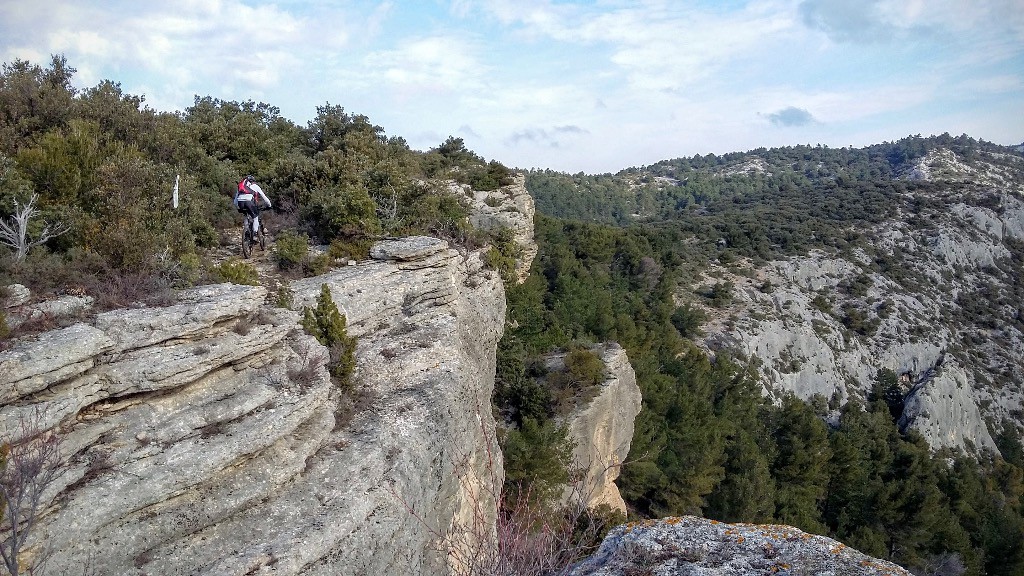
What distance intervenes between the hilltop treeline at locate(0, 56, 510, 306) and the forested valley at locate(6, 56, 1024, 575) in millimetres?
60

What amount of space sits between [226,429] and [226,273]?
164 inches

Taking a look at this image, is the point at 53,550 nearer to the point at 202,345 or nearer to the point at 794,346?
the point at 202,345

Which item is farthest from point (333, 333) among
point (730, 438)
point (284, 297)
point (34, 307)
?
point (730, 438)

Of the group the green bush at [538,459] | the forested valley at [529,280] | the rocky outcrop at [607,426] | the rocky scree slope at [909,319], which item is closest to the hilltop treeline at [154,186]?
the forested valley at [529,280]

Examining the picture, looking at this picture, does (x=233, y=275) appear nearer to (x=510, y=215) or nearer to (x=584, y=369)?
(x=584, y=369)

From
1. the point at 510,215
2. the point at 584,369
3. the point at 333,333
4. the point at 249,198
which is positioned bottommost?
the point at 584,369

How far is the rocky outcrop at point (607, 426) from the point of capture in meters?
20.5

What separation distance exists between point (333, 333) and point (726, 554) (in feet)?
27.1

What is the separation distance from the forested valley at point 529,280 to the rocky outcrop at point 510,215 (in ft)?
4.03

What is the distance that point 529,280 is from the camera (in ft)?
100

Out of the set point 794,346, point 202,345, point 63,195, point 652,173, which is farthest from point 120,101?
point 652,173

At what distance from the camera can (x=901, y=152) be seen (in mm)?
144000

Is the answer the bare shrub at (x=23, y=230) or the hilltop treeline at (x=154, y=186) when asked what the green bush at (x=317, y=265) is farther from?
the bare shrub at (x=23, y=230)

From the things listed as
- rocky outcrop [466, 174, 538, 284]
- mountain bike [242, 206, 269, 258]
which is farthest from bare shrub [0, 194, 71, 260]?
rocky outcrop [466, 174, 538, 284]
